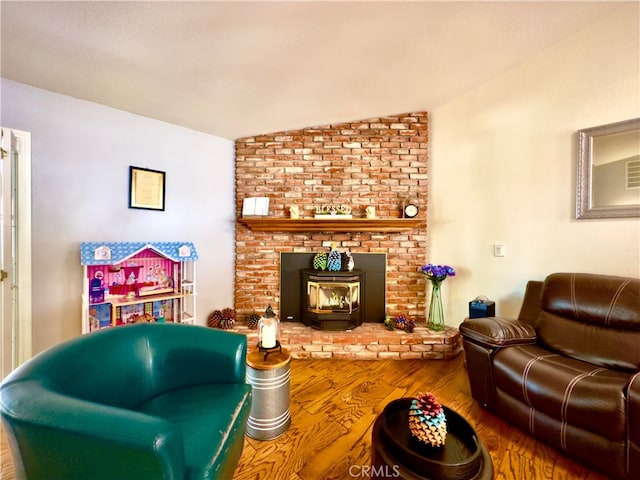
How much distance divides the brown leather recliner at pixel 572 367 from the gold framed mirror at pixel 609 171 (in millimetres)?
562

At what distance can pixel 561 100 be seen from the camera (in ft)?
7.13

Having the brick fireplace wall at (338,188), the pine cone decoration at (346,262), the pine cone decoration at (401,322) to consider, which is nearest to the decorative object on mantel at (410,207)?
the brick fireplace wall at (338,188)

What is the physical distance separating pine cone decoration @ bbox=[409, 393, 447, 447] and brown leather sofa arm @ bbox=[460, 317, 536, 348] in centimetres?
94

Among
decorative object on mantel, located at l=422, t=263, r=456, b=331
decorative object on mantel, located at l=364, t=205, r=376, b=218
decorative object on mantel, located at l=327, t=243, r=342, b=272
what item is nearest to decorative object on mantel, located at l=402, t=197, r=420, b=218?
decorative object on mantel, located at l=364, t=205, r=376, b=218

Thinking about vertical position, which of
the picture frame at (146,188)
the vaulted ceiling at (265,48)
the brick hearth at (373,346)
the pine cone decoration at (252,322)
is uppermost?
the vaulted ceiling at (265,48)

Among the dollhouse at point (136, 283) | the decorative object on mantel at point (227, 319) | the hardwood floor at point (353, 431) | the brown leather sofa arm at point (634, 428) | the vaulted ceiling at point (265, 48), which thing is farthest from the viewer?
the decorative object on mantel at point (227, 319)

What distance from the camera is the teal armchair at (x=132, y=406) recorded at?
2.35ft

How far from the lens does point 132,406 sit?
3.97 ft

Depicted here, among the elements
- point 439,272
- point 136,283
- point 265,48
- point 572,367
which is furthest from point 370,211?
point 136,283

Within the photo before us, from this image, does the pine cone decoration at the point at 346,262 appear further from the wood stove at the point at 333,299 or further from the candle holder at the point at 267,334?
the candle holder at the point at 267,334

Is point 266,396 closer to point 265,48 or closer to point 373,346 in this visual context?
point 373,346

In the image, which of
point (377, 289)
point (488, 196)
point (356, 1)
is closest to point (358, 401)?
point (377, 289)

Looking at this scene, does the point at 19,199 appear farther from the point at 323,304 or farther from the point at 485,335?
the point at 485,335

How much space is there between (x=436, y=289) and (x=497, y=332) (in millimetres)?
1059
